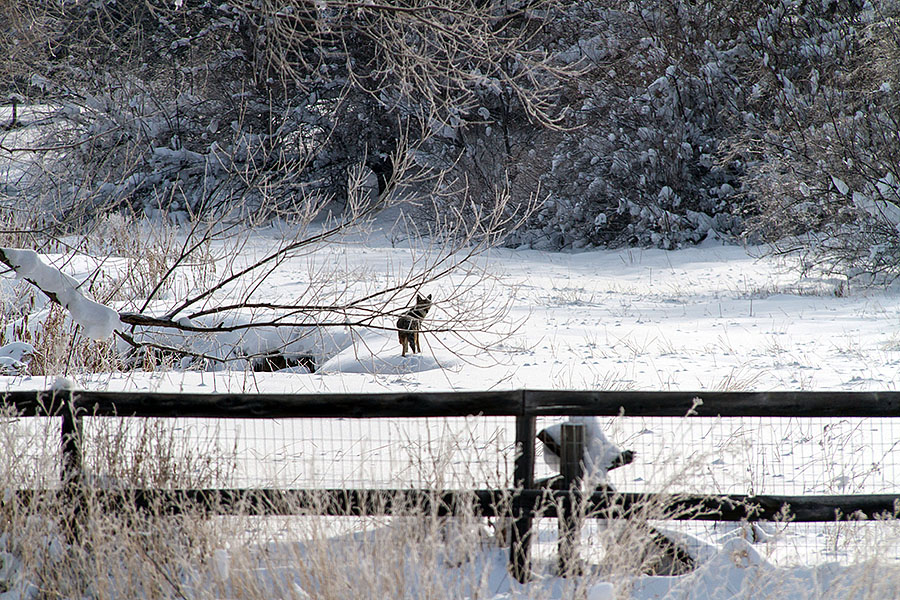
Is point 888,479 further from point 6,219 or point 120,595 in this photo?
point 6,219

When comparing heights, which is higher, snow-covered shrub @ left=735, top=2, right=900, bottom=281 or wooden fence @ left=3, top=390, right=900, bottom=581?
snow-covered shrub @ left=735, top=2, right=900, bottom=281

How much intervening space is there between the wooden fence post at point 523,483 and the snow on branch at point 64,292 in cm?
236

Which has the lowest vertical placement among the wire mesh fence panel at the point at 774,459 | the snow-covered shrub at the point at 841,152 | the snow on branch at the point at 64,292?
the wire mesh fence panel at the point at 774,459

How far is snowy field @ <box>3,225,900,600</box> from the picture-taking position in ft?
13.0

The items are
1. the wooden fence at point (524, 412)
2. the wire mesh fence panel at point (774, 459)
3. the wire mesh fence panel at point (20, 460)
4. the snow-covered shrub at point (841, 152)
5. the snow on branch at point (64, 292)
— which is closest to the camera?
the wire mesh fence panel at point (20, 460)

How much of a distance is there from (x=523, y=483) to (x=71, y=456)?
7.68 feet

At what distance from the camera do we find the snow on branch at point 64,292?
426 cm

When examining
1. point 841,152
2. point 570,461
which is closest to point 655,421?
point 570,461

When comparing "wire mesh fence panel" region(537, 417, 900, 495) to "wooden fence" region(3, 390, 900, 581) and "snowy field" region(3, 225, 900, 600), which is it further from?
"wooden fence" region(3, 390, 900, 581)

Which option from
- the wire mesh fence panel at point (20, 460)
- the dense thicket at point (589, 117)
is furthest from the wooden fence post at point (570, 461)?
the dense thicket at point (589, 117)

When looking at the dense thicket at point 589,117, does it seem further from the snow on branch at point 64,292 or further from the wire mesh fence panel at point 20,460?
the wire mesh fence panel at point 20,460

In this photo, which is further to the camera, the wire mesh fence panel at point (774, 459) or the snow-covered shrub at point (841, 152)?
the snow-covered shrub at point (841, 152)

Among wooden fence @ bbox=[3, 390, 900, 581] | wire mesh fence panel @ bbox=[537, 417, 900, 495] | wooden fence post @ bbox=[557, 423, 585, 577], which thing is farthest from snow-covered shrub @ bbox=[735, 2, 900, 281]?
wooden fence post @ bbox=[557, 423, 585, 577]

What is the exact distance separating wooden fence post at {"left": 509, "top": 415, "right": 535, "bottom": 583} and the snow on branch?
2356mm
